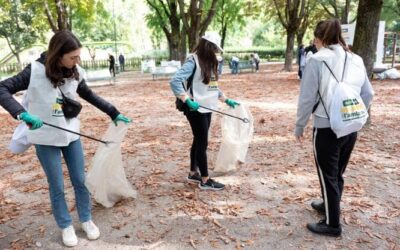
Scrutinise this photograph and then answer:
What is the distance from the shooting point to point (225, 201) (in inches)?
152

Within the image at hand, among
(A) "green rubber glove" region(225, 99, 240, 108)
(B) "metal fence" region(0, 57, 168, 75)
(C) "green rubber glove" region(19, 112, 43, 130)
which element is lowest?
(B) "metal fence" region(0, 57, 168, 75)

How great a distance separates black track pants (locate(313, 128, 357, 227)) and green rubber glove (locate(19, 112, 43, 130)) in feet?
6.78

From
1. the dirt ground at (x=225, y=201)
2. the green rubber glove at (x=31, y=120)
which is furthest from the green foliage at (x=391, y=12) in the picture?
the green rubber glove at (x=31, y=120)

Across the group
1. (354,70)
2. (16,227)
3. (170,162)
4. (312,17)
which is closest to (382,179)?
(354,70)

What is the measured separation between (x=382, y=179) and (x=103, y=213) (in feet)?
10.5

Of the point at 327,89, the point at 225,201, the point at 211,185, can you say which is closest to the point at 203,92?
the point at 211,185

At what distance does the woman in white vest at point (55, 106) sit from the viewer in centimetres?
259

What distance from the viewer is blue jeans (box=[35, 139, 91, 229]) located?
9.26 ft

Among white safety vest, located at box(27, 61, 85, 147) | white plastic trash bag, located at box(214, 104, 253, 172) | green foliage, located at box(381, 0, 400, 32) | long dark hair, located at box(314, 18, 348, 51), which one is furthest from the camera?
green foliage, located at box(381, 0, 400, 32)

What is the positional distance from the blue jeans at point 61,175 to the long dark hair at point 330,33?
6.90 ft

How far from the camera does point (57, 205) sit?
117 inches

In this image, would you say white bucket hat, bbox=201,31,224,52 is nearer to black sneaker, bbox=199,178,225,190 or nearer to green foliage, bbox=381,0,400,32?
black sneaker, bbox=199,178,225,190

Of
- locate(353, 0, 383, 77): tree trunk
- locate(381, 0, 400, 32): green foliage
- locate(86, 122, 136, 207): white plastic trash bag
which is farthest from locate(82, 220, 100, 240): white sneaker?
locate(381, 0, 400, 32): green foliage

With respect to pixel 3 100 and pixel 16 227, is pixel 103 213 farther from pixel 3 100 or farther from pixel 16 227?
pixel 3 100
